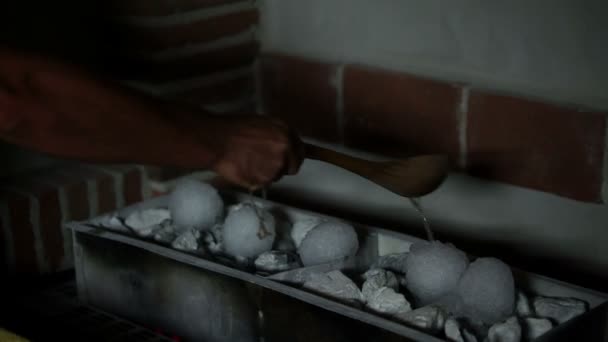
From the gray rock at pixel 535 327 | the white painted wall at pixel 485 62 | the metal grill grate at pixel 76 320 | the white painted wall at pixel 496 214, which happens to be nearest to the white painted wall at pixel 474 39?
the white painted wall at pixel 485 62

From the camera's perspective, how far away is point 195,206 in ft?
4.27

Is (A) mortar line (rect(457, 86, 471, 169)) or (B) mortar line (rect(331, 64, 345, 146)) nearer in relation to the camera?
(A) mortar line (rect(457, 86, 471, 169))

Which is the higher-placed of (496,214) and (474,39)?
(474,39)

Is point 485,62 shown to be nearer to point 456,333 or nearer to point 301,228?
point 301,228

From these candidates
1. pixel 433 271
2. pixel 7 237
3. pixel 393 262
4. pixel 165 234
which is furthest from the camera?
pixel 7 237

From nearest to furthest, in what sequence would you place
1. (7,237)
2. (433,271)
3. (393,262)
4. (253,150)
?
(253,150) → (433,271) → (393,262) → (7,237)

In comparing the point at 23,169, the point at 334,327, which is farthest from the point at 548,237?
the point at 23,169

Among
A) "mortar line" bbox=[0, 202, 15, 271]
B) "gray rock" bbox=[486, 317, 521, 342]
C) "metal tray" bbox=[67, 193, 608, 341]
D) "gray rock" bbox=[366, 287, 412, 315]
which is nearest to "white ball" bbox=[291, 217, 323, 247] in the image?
"metal tray" bbox=[67, 193, 608, 341]

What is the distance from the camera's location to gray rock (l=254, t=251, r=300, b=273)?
1167mm

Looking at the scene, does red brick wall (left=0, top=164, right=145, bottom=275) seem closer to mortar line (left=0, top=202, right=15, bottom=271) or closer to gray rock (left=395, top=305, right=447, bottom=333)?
mortar line (left=0, top=202, right=15, bottom=271)

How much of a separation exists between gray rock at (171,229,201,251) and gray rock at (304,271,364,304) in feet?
0.69

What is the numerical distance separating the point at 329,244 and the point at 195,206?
25 centimetres

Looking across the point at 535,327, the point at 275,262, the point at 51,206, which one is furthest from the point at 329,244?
the point at 51,206

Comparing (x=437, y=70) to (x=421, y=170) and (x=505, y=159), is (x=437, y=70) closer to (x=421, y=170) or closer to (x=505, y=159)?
(x=505, y=159)
